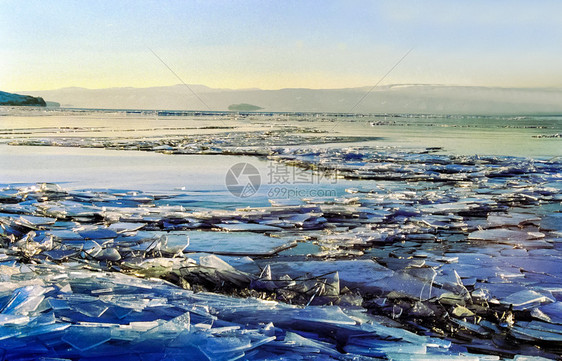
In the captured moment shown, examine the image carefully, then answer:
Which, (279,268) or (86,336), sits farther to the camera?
(279,268)

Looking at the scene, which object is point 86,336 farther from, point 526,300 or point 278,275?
point 526,300

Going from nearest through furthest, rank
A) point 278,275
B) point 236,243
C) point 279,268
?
point 278,275 < point 279,268 < point 236,243

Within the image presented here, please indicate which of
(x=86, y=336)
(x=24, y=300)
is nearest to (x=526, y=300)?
(x=86, y=336)

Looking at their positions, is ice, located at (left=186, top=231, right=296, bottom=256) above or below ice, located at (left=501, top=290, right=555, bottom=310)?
below

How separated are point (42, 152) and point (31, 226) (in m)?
6.57

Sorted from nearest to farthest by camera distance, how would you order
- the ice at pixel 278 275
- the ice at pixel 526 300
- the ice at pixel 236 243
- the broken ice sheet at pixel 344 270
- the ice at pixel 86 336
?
the ice at pixel 86 336 < the ice at pixel 278 275 < the ice at pixel 526 300 < the broken ice sheet at pixel 344 270 < the ice at pixel 236 243

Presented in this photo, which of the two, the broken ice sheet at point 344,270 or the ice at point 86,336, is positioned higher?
the ice at point 86,336

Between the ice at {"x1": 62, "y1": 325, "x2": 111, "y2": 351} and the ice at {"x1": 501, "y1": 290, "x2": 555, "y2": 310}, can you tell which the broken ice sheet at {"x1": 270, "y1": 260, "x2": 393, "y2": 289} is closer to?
the ice at {"x1": 501, "y1": 290, "x2": 555, "y2": 310}

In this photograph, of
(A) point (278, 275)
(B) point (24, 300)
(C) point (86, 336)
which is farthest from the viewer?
(A) point (278, 275)

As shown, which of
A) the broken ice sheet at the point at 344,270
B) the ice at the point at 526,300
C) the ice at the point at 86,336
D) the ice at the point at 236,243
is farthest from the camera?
the ice at the point at 236,243

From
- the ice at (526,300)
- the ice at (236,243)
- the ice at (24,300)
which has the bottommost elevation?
the ice at (236,243)

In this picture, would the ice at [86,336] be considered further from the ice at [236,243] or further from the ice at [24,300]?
the ice at [236,243]

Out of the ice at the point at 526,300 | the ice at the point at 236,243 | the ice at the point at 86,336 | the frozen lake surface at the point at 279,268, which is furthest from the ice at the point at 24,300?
the ice at the point at 526,300

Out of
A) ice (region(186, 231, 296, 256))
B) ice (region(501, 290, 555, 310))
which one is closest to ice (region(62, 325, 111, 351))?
ice (region(186, 231, 296, 256))
